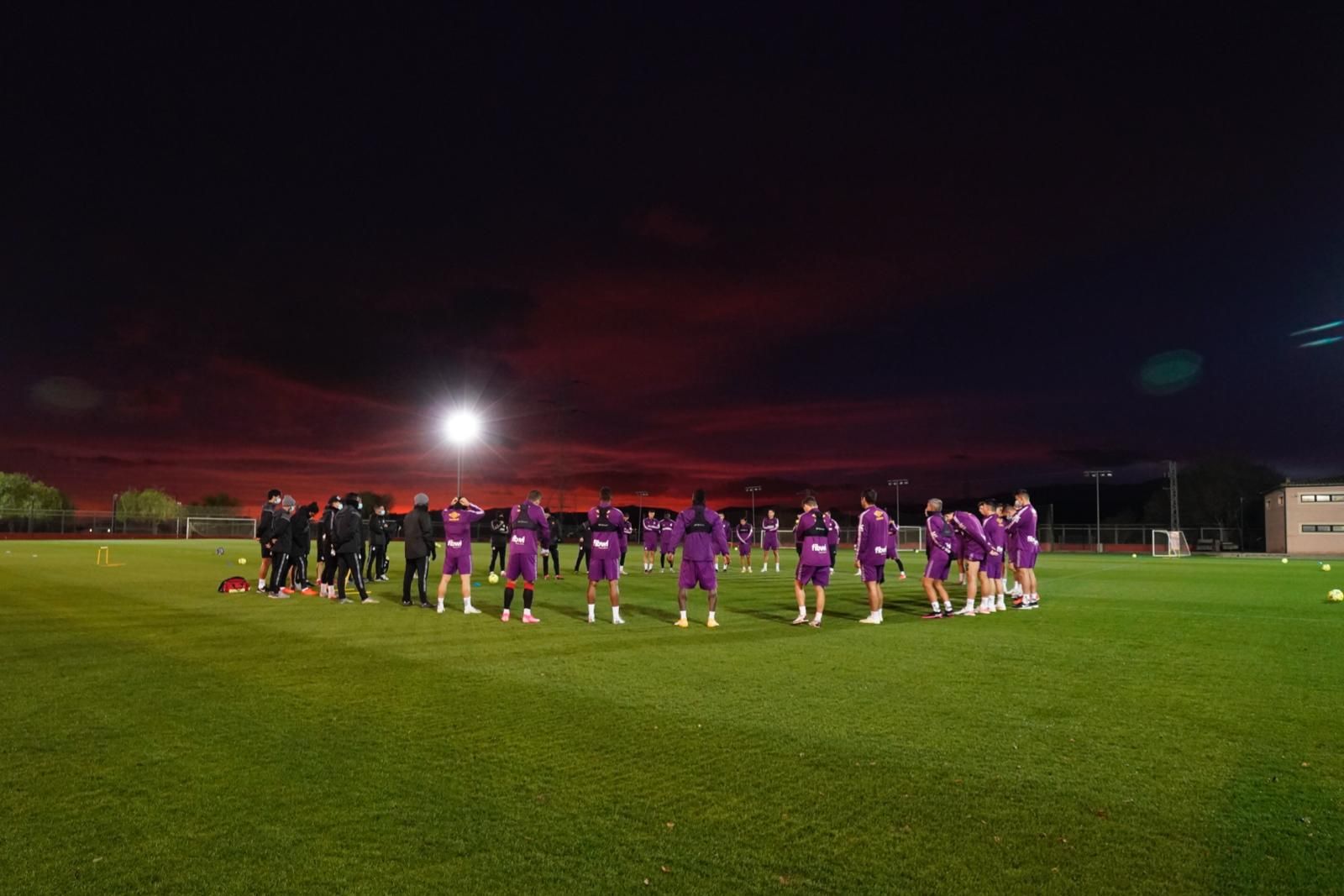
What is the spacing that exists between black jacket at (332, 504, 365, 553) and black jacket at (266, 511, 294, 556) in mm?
1346

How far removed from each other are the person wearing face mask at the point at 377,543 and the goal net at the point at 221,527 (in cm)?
5340

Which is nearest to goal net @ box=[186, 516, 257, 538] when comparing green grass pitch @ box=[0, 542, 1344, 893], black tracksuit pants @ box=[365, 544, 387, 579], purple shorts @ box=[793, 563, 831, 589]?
black tracksuit pants @ box=[365, 544, 387, 579]

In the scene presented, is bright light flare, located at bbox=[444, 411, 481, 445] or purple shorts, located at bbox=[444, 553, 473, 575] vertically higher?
bright light flare, located at bbox=[444, 411, 481, 445]

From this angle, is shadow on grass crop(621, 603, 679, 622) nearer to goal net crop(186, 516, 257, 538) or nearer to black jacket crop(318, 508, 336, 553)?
black jacket crop(318, 508, 336, 553)

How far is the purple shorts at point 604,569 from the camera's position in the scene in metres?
12.7

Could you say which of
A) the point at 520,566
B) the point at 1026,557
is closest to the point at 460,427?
the point at 520,566

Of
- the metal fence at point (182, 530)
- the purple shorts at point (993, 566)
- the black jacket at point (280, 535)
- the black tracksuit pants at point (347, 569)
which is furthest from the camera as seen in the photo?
the metal fence at point (182, 530)

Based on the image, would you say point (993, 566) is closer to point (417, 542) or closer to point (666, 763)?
point (417, 542)

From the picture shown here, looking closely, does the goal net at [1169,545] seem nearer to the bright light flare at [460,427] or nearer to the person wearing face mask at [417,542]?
the bright light flare at [460,427]

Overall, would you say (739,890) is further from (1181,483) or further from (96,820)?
(1181,483)

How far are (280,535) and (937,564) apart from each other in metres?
13.2

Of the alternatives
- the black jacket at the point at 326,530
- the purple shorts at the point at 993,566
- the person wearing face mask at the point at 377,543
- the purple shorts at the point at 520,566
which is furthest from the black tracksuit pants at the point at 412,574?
the purple shorts at the point at 993,566

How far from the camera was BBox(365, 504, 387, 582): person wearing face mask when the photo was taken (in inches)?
767

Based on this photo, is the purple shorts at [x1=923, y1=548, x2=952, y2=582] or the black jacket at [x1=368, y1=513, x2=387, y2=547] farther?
the black jacket at [x1=368, y1=513, x2=387, y2=547]
